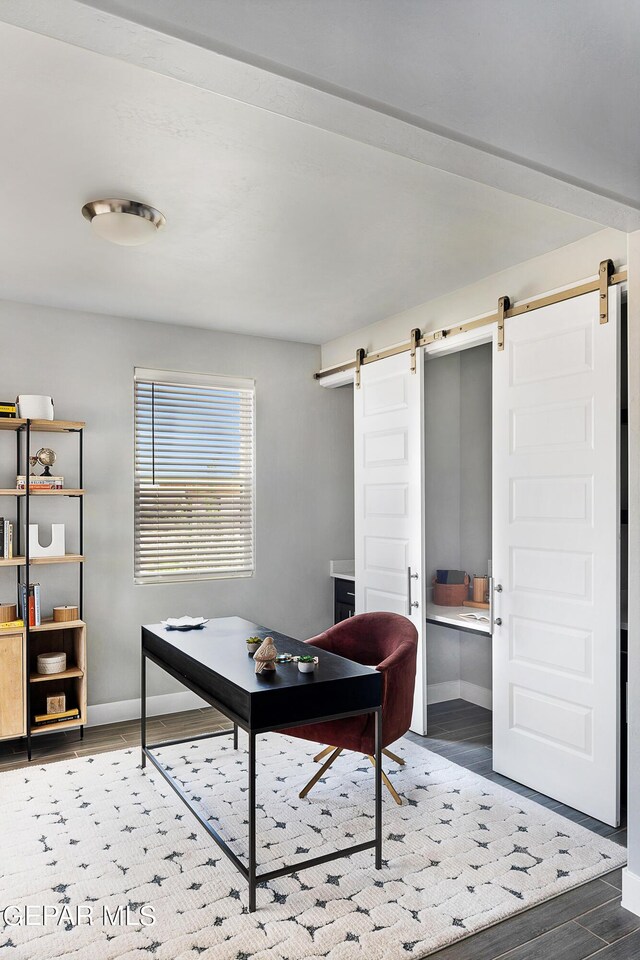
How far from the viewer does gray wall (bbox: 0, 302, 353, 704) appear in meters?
4.38

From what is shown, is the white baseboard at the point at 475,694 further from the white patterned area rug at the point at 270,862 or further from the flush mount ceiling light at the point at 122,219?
the flush mount ceiling light at the point at 122,219

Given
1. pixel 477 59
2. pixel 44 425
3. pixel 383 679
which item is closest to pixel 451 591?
pixel 383 679

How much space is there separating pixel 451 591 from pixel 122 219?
3172 millimetres

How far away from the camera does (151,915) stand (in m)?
2.40

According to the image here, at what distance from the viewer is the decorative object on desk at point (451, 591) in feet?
15.3

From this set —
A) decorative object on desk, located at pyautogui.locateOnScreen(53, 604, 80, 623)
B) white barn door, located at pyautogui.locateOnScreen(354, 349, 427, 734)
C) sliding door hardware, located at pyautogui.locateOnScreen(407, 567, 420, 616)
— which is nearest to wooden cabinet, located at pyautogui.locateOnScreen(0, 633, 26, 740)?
decorative object on desk, located at pyautogui.locateOnScreen(53, 604, 80, 623)

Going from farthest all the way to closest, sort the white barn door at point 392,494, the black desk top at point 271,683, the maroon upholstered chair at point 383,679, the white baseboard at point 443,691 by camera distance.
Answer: the white baseboard at point 443,691 < the white barn door at point 392,494 < the maroon upholstered chair at point 383,679 < the black desk top at point 271,683

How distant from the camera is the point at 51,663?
13.4 feet

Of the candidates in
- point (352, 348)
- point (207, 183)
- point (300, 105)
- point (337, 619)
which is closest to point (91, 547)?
point (337, 619)

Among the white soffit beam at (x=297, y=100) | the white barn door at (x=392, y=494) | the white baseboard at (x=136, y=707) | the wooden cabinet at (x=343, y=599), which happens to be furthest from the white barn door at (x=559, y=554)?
the white baseboard at (x=136, y=707)

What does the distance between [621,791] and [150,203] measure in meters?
3.43

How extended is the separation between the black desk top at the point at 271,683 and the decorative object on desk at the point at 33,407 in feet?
5.46

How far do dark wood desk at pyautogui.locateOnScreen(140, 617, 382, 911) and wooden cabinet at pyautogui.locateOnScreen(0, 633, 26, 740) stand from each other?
1.19 m

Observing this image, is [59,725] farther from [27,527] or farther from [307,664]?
[307,664]
